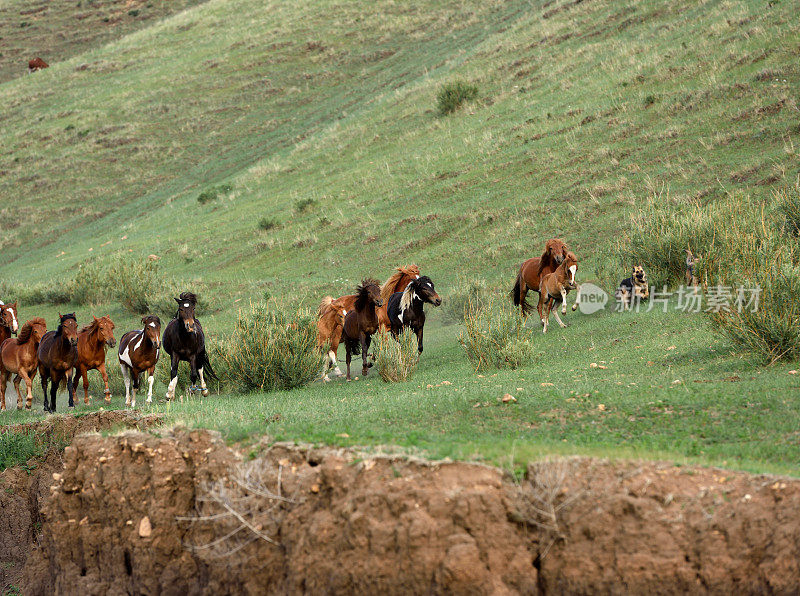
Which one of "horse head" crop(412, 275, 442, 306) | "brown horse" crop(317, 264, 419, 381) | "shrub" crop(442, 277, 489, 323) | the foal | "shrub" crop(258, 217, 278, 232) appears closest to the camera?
"horse head" crop(412, 275, 442, 306)

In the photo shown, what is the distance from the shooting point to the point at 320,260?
109 ft

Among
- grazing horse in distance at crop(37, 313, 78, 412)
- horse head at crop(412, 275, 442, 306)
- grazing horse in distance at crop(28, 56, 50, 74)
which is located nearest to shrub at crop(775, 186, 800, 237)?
horse head at crop(412, 275, 442, 306)

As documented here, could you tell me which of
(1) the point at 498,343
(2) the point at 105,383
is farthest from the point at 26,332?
(1) the point at 498,343

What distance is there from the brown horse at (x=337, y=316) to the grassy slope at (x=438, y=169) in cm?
184

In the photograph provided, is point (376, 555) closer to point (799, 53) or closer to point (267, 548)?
point (267, 548)

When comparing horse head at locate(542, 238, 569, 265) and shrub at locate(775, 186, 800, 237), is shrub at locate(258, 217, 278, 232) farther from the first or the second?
shrub at locate(775, 186, 800, 237)

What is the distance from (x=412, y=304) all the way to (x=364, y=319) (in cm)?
111

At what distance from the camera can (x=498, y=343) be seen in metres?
17.1

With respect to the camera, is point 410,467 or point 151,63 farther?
point 151,63

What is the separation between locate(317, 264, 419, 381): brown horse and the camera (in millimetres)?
19641

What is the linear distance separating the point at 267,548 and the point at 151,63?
68.5 m

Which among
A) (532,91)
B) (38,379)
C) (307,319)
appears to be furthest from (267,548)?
(532,91)

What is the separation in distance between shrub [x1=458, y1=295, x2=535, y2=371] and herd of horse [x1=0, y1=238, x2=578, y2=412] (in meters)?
1.30

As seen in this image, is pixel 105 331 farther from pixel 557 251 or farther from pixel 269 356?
pixel 557 251
